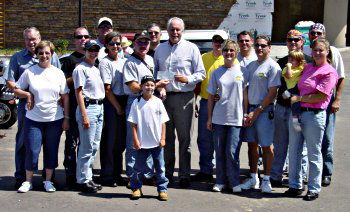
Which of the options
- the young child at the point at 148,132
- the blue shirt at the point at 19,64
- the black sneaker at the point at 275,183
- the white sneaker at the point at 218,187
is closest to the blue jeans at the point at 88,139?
the young child at the point at 148,132

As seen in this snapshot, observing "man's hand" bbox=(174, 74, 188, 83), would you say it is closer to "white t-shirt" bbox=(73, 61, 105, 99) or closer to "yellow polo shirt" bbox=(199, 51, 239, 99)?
"yellow polo shirt" bbox=(199, 51, 239, 99)

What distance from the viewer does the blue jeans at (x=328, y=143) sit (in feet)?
26.6

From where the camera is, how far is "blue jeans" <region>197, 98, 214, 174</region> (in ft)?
27.9

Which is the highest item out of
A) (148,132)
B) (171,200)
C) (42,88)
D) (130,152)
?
(42,88)

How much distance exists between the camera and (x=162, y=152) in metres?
7.59

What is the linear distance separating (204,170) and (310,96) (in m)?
1.92

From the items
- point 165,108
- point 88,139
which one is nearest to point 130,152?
point 88,139

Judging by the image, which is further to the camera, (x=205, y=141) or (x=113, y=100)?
(x=205, y=141)

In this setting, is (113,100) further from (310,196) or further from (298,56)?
(310,196)

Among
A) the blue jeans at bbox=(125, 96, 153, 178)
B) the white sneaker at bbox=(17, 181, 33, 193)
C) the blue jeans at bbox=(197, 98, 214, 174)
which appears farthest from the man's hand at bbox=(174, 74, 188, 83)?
the white sneaker at bbox=(17, 181, 33, 193)

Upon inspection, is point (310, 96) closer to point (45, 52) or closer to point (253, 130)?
point (253, 130)

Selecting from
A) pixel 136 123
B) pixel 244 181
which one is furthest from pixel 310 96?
pixel 136 123

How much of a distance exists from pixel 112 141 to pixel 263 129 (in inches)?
75.8

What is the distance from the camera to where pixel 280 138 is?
314 inches
